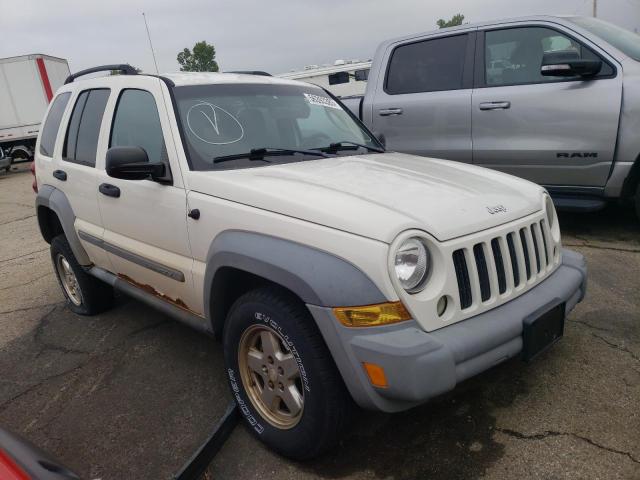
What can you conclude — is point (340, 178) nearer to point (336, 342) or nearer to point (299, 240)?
point (299, 240)

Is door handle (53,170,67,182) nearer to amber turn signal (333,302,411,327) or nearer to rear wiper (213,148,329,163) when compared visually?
rear wiper (213,148,329,163)

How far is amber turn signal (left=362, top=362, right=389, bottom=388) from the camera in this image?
1.85 m

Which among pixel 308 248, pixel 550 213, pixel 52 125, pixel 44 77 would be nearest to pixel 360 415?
pixel 308 248

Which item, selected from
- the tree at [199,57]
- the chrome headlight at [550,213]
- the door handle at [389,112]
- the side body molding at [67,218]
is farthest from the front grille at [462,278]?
the tree at [199,57]

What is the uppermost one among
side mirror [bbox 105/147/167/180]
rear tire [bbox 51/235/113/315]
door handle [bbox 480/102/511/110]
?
side mirror [bbox 105/147/167/180]

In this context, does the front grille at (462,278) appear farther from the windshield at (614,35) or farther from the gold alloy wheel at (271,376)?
the windshield at (614,35)

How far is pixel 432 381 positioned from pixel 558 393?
1.10 meters

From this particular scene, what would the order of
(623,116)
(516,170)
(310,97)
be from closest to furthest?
1. (310,97)
2. (623,116)
3. (516,170)

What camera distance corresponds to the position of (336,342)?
1.93m

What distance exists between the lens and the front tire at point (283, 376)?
6.71 feet

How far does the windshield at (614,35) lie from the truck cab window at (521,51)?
0.70 ft

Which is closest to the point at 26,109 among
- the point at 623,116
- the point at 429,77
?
the point at 429,77

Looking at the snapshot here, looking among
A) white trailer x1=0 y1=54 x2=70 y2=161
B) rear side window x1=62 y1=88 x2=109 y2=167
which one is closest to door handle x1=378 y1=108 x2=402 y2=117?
rear side window x1=62 y1=88 x2=109 y2=167

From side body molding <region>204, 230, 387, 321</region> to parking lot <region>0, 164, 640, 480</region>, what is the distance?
2.79 feet
